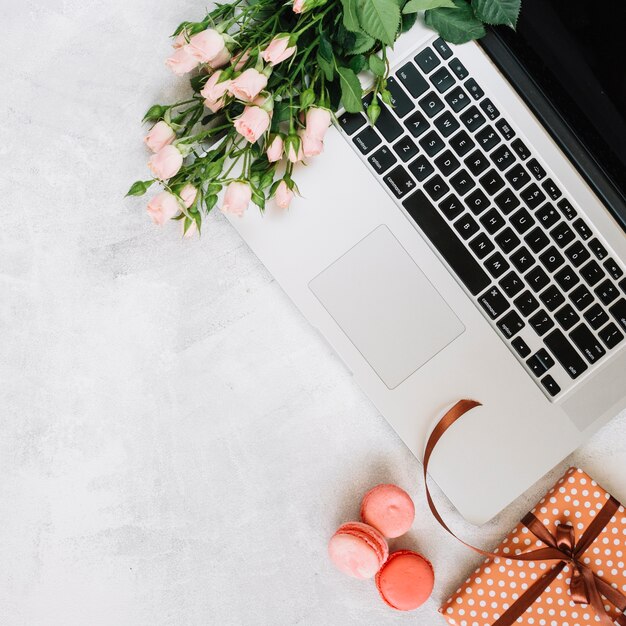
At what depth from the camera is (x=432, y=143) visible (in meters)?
0.64

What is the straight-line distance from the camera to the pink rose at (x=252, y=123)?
531 mm

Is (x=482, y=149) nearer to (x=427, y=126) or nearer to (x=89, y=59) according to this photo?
A: (x=427, y=126)

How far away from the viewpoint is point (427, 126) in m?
0.64

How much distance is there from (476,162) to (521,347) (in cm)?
20

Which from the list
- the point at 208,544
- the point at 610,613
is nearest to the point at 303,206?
the point at 208,544

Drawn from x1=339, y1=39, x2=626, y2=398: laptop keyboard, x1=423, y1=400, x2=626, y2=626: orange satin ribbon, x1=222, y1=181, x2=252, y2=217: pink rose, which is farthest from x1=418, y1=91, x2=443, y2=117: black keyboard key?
x1=423, y1=400, x2=626, y2=626: orange satin ribbon

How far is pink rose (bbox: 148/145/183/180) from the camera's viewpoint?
0.57m

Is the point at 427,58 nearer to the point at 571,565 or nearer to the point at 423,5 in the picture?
the point at 423,5

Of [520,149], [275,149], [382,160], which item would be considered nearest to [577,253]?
[520,149]

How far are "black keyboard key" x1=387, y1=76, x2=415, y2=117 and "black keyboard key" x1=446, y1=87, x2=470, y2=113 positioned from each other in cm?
Answer: 4

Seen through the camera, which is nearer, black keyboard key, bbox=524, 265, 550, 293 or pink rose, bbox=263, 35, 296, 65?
pink rose, bbox=263, 35, 296, 65

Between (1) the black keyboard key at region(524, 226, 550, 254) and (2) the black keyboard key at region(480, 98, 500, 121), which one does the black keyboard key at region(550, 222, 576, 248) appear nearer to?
(1) the black keyboard key at region(524, 226, 550, 254)

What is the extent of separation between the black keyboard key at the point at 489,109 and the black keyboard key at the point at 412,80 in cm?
6

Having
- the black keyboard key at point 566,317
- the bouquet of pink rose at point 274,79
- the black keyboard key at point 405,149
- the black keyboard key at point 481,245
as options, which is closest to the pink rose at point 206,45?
the bouquet of pink rose at point 274,79
